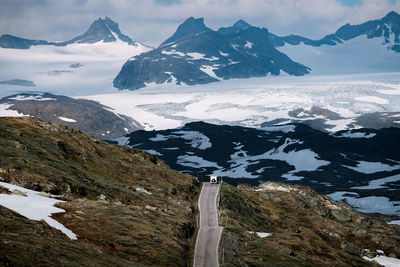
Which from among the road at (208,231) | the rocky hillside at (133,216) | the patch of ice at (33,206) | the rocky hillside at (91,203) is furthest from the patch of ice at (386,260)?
the patch of ice at (33,206)

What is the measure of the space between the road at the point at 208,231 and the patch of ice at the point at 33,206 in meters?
14.2

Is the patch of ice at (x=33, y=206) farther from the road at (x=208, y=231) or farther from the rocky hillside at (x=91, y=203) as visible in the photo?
the road at (x=208, y=231)

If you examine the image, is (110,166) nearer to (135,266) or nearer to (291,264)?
(291,264)

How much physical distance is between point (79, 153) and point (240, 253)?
42.7 meters

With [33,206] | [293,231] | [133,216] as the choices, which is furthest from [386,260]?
[33,206]

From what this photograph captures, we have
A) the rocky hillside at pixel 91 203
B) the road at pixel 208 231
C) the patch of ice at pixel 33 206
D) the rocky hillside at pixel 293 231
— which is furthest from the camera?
the rocky hillside at pixel 293 231

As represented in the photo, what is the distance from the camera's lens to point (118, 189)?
77625 millimetres

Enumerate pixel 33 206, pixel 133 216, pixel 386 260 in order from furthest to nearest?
pixel 386 260, pixel 133 216, pixel 33 206

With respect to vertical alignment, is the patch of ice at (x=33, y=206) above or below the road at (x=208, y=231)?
above

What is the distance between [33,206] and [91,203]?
1142cm

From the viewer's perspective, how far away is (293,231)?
285ft

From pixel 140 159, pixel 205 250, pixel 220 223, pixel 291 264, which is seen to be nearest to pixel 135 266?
pixel 205 250

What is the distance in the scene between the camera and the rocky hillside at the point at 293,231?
206 ft

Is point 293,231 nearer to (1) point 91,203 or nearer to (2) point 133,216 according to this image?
(2) point 133,216
